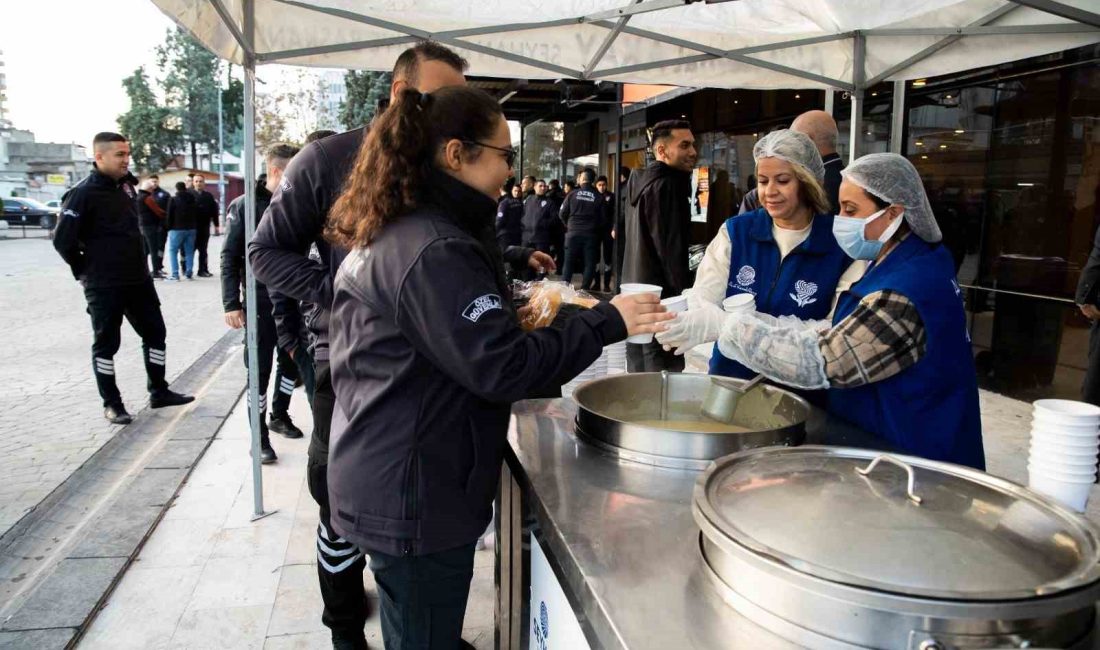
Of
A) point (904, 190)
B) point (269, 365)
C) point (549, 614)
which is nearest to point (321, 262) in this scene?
point (549, 614)

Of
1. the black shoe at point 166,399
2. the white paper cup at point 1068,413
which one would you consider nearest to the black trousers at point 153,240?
the black shoe at point 166,399

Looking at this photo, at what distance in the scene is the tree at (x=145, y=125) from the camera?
5550 cm

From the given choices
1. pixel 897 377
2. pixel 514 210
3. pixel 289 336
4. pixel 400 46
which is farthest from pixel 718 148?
pixel 897 377

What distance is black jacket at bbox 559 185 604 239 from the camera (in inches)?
450

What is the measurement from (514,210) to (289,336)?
9.95m

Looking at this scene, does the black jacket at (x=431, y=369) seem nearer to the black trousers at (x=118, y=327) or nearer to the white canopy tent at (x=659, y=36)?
the white canopy tent at (x=659, y=36)

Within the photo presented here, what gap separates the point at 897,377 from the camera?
177 cm

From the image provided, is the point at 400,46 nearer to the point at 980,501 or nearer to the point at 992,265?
the point at 980,501

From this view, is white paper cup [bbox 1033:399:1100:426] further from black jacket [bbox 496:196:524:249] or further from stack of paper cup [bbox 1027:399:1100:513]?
black jacket [bbox 496:196:524:249]

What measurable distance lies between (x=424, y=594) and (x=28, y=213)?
3820 centimetres

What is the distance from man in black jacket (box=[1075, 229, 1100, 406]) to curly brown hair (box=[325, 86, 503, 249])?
396 cm

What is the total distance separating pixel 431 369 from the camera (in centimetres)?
148

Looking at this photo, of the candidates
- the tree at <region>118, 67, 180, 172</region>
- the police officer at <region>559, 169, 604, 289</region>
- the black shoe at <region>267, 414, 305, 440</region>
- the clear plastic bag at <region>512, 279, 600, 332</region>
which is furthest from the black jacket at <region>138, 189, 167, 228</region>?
the tree at <region>118, 67, 180, 172</region>

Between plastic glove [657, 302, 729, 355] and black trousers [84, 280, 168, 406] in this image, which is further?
black trousers [84, 280, 168, 406]
